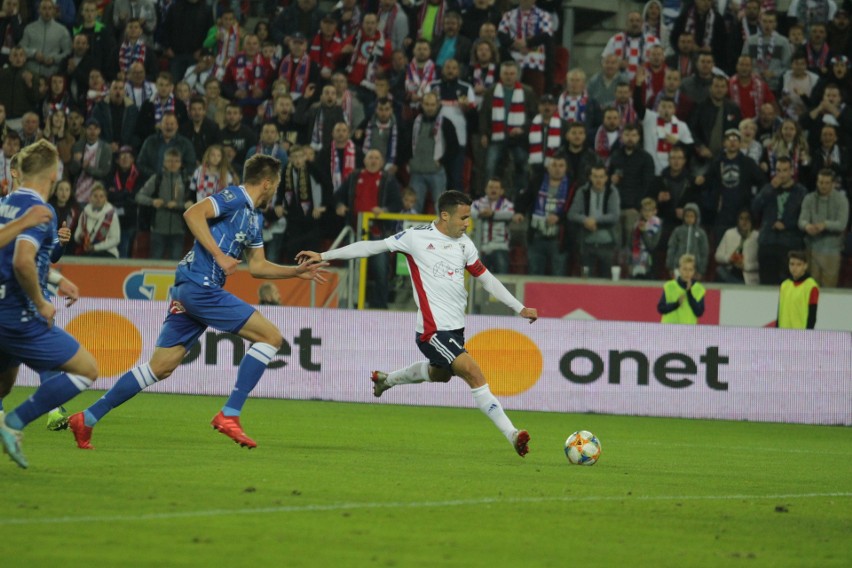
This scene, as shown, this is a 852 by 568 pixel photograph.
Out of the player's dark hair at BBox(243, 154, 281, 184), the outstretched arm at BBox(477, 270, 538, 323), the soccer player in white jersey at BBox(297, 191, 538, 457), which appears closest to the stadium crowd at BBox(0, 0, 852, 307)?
the outstretched arm at BBox(477, 270, 538, 323)

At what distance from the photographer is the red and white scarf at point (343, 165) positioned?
66.7ft

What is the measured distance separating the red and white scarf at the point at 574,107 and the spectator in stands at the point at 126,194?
6283 mm

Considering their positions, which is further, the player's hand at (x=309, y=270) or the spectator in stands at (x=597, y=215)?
the spectator in stands at (x=597, y=215)

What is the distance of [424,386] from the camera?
1802 cm

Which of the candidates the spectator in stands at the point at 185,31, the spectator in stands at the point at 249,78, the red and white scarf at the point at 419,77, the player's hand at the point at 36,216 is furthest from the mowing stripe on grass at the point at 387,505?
the spectator in stands at the point at 185,31

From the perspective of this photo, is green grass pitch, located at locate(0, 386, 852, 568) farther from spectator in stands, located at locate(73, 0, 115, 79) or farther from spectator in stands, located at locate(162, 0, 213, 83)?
spectator in stands, located at locate(162, 0, 213, 83)

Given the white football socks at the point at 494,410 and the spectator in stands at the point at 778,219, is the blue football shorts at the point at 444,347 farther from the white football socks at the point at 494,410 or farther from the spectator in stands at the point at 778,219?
the spectator in stands at the point at 778,219

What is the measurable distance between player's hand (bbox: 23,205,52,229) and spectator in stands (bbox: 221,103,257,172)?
41.2 ft

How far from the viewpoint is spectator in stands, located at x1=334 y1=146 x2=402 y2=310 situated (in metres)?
19.7

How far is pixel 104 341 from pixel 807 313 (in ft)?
28.9

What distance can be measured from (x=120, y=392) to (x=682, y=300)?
31.3 ft

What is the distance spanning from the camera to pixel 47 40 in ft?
76.2

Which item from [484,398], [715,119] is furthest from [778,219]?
[484,398]

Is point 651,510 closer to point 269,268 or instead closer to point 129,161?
point 269,268
